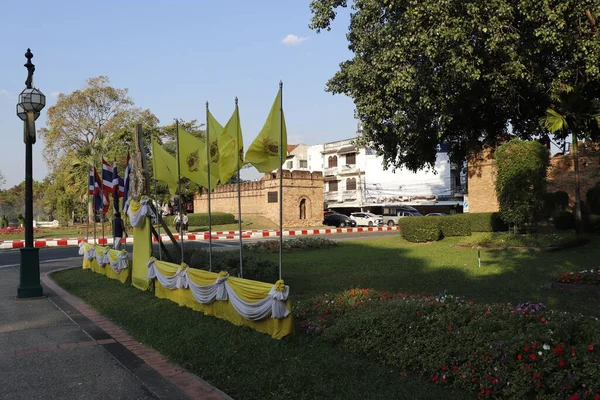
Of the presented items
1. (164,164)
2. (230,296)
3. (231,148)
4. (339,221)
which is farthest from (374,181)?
(230,296)

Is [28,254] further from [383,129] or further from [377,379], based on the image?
[383,129]

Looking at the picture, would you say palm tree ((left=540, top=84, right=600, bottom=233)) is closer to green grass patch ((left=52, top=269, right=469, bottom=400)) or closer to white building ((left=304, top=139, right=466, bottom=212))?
green grass patch ((left=52, top=269, right=469, bottom=400))

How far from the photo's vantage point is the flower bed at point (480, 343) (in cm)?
395

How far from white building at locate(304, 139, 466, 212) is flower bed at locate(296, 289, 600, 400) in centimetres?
4118

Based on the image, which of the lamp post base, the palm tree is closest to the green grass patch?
the lamp post base

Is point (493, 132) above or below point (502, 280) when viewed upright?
above

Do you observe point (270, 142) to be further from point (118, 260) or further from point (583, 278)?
point (118, 260)

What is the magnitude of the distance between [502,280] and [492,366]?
20.8 ft

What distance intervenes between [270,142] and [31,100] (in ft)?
20.8

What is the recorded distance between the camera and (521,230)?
60.8 ft

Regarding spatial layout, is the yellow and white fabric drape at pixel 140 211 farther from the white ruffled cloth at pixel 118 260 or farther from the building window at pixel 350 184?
the building window at pixel 350 184

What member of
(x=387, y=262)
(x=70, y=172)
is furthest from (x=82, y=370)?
(x=70, y=172)

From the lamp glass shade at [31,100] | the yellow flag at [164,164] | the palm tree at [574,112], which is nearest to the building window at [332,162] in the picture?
the palm tree at [574,112]

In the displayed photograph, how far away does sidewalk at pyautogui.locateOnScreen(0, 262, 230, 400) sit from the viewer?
15.7ft
